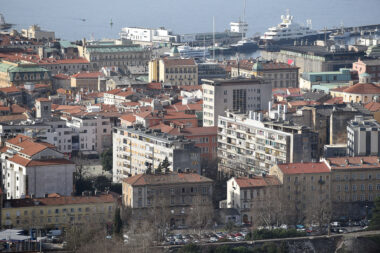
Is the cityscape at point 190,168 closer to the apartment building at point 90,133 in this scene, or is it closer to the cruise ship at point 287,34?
the apartment building at point 90,133

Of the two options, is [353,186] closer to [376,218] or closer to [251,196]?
[376,218]

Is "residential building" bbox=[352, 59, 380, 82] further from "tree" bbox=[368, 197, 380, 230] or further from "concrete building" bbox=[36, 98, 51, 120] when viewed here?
"tree" bbox=[368, 197, 380, 230]

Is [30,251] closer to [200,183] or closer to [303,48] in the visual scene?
[200,183]

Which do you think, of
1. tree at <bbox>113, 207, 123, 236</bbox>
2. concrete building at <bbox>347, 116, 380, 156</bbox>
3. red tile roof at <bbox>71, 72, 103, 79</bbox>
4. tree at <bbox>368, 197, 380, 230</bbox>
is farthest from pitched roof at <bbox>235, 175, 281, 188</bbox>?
red tile roof at <bbox>71, 72, 103, 79</bbox>

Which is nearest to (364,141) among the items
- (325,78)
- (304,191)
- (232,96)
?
(304,191)

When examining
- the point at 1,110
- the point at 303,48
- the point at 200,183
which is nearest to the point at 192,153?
the point at 200,183

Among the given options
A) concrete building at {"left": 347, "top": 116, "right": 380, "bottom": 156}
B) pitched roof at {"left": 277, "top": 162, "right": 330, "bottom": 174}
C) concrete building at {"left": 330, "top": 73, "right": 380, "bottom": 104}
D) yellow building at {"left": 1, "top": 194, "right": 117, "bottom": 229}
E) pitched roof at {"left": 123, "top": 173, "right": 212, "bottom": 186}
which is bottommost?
yellow building at {"left": 1, "top": 194, "right": 117, "bottom": 229}

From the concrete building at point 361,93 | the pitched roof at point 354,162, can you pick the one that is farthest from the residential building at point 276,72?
the pitched roof at point 354,162
